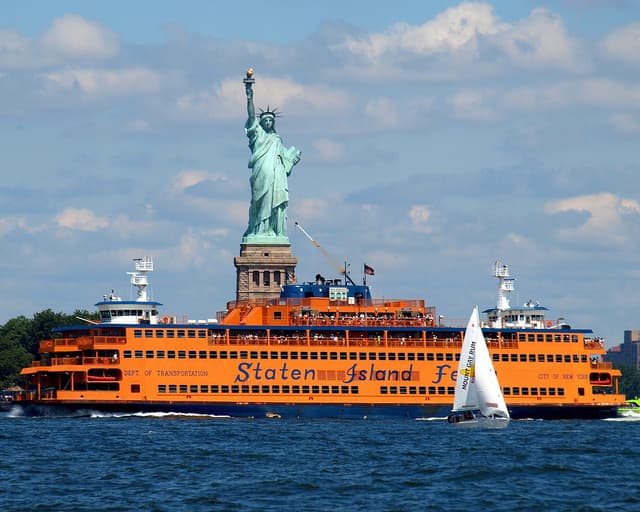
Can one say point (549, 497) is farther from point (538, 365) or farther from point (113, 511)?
point (538, 365)

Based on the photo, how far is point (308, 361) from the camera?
318ft

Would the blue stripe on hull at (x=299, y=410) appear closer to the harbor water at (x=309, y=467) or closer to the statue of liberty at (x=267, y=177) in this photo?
the harbor water at (x=309, y=467)

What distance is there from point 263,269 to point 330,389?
4778 cm

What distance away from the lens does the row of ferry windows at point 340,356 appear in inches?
3720

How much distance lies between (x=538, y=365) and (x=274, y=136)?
50.5 metres

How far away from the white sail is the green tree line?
209ft

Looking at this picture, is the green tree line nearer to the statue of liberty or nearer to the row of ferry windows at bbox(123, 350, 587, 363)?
the statue of liberty

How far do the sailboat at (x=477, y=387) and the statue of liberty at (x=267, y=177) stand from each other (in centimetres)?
5848

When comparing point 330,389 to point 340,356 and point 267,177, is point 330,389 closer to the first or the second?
point 340,356

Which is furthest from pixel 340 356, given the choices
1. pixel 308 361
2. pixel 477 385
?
pixel 477 385

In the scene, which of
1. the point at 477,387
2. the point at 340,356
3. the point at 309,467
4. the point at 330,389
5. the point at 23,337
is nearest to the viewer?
the point at 309,467

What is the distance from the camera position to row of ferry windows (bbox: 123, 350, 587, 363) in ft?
310

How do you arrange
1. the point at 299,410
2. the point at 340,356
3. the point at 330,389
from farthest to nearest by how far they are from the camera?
the point at 340,356 < the point at 330,389 < the point at 299,410

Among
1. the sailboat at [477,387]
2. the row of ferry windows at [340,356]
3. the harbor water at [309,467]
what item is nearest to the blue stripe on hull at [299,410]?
the row of ferry windows at [340,356]
